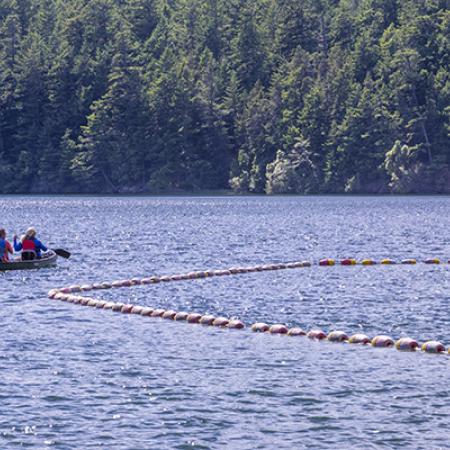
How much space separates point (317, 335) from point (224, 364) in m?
4.55

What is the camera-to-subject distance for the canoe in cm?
5344

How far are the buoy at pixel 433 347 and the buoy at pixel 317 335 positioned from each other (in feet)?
10.7

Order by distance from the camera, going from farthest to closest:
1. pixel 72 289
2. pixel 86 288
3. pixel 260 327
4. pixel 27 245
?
1. pixel 27 245
2. pixel 86 288
3. pixel 72 289
4. pixel 260 327

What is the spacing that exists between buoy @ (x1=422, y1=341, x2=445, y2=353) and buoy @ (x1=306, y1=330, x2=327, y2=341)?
3268 millimetres

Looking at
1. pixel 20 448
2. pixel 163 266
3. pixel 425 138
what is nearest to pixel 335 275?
pixel 163 266

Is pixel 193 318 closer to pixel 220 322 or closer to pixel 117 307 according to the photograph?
pixel 220 322

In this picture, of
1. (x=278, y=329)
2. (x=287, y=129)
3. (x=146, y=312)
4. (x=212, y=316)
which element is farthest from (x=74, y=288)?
(x=287, y=129)

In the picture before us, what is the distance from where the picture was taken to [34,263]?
54719 millimetres

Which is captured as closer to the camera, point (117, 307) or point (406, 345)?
point (406, 345)

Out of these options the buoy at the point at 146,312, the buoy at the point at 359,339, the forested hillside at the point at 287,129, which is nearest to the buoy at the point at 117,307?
the buoy at the point at 146,312

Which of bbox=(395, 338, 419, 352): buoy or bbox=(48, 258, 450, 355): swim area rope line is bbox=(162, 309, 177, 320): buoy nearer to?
bbox=(48, 258, 450, 355): swim area rope line

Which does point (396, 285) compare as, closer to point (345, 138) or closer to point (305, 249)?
point (305, 249)

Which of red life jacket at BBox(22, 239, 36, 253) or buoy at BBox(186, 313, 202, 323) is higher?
red life jacket at BBox(22, 239, 36, 253)

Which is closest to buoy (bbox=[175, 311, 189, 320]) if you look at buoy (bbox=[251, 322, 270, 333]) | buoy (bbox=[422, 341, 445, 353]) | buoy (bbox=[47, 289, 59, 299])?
buoy (bbox=[251, 322, 270, 333])
